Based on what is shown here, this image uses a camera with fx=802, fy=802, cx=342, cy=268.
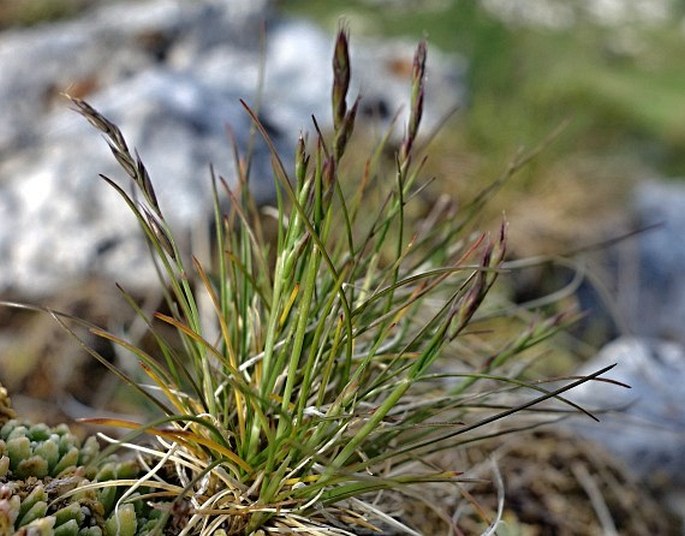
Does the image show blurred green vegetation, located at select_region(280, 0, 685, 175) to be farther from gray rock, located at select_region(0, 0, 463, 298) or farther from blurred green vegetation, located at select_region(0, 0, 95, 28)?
blurred green vegetation, located at select_region(0, 0, 95, 28)

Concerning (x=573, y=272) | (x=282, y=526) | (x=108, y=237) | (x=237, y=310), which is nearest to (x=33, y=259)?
(x=108, y=237)

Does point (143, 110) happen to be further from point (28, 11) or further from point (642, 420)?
point (28, 11)

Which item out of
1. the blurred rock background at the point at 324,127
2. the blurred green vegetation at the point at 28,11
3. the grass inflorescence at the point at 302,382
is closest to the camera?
the grass inflorescence at the point at 302,382

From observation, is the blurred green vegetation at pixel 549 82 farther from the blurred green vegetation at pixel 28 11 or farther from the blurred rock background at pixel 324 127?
the blurred green vegetation at pixel 28 11

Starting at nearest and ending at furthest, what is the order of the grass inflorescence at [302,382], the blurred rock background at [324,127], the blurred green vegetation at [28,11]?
the grass inflorescence at [302,382] < the blurred rock background at [324,127] < the blurred green vegetation at [28,11]

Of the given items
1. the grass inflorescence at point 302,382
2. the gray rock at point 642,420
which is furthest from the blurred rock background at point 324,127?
the grass inflorescence at point 302,382

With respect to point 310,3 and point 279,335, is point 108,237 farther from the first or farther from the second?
point 310,3

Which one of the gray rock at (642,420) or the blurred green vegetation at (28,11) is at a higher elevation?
the blurred green vegetation at (28,11)

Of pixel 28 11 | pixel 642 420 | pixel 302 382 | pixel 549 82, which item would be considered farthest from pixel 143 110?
pixel 549 82

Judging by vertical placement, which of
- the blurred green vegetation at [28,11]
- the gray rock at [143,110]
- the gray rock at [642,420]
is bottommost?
the gray rock at [642,420]
